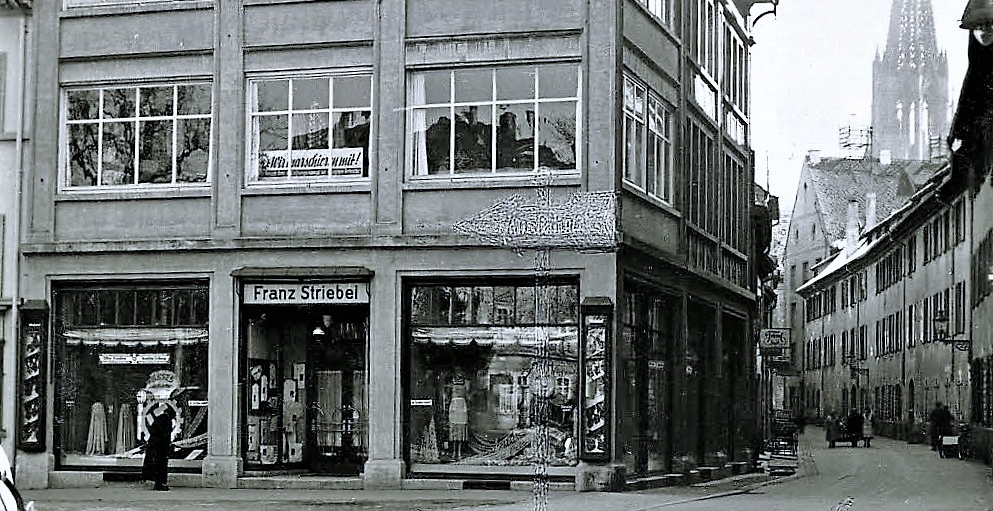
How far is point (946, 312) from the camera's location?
5562cm

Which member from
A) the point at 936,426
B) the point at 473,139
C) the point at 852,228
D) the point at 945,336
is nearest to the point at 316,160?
the point at 473,139

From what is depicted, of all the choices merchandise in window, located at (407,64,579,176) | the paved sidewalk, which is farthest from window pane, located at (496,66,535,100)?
the paved sidewalk

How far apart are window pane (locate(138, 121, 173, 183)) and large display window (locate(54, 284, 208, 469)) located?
1.97m

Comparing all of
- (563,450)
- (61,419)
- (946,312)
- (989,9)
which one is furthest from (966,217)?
(61,419)

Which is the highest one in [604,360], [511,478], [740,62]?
[740,62]

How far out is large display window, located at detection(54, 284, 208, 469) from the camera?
28.8 m

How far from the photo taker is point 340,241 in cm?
2786

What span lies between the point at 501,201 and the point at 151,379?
710 cm

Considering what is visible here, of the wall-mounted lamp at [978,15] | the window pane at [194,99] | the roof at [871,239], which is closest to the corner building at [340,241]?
the window pane at [194,99]

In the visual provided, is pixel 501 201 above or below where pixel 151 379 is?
above

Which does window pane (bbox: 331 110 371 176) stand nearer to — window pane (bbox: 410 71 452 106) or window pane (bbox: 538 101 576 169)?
window pane (bbox: 410 71 452 106)

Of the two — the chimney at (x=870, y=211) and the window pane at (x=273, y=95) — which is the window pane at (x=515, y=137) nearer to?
the window pane at (x=273, y=95)

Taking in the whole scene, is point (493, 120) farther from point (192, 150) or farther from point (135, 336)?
point (135, 336)

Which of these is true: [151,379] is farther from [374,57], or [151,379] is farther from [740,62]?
[740,62]
